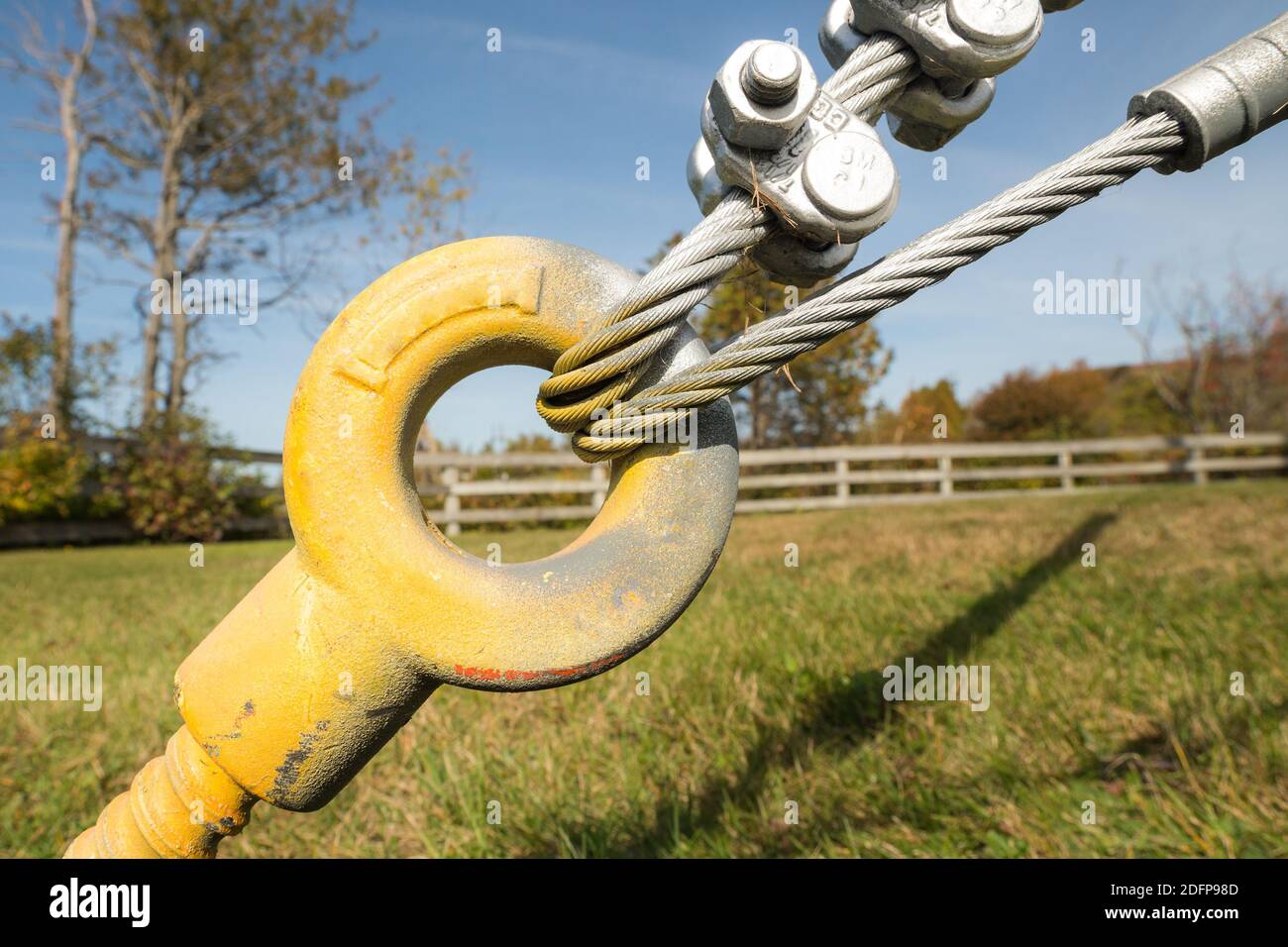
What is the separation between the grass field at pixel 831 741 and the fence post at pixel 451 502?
326 inches

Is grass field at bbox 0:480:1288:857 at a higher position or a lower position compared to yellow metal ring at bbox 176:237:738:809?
lower

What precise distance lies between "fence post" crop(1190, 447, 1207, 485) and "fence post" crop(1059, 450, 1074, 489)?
7.60 ft

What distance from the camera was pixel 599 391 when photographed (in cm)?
96

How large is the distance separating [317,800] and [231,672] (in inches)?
7.1

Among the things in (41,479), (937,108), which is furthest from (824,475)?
(937,108)

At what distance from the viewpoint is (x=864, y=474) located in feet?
46.0

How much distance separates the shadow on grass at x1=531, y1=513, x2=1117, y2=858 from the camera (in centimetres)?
189

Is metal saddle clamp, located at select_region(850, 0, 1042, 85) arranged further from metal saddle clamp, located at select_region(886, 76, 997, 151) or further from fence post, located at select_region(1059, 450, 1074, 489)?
fence post, located at select_region(1059, 450, 1074, 489)

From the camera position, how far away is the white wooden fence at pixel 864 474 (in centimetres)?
1278

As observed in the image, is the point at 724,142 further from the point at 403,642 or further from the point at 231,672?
the point at 231,672

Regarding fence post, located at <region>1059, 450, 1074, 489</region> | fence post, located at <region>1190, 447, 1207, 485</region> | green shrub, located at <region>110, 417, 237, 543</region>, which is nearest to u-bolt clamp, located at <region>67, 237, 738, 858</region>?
green shrub, located at <region>110, 417, 237, 543</region>

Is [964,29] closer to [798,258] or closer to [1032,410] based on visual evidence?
[798,258]

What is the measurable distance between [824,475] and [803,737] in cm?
1168

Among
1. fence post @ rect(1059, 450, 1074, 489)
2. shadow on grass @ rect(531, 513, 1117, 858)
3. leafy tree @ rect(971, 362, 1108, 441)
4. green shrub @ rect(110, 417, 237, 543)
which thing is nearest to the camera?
shadow on grass @ rect(531, 513, 1117, 858)
